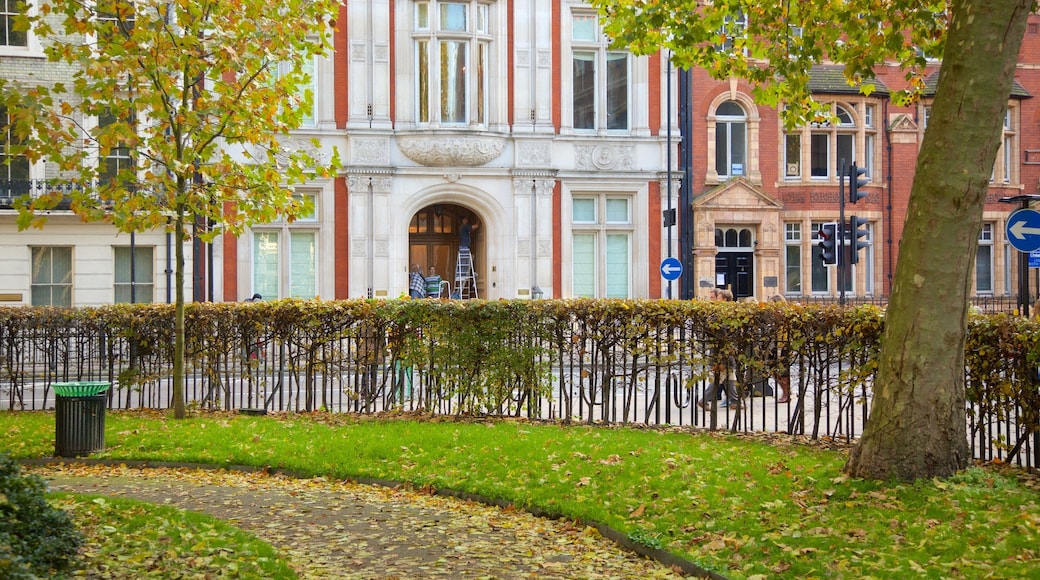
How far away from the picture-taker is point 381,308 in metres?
14.2

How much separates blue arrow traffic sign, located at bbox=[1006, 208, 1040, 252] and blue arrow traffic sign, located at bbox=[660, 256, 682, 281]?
463 inches

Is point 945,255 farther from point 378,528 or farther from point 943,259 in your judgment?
point 378,528

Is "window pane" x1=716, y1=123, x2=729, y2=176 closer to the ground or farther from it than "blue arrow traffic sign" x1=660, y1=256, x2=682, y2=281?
farther from it

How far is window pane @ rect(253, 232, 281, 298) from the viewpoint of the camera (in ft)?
90.3

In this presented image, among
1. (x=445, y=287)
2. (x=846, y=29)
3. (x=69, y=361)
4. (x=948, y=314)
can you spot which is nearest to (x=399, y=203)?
(x=445, y=287)

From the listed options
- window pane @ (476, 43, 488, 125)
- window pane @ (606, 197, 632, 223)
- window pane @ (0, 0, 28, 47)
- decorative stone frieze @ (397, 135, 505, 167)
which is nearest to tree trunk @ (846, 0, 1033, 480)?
decorative stone frieze @ (397, 135, 505, 167)

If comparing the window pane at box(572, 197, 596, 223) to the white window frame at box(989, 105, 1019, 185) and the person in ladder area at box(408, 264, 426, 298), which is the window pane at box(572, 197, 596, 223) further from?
the white window frame at box(989, 105, 1019, 185)

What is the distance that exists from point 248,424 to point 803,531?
27.0 ft

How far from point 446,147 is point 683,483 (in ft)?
64.2

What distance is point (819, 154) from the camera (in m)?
31.5

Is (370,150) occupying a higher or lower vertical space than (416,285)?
higher

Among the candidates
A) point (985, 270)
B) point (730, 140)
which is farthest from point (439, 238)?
point (985, 270)

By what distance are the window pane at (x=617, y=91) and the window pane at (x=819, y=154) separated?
659cm

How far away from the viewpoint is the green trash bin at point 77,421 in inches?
456
